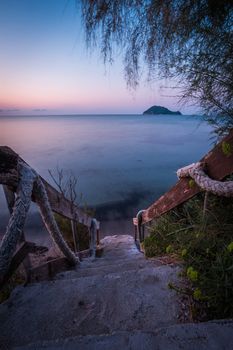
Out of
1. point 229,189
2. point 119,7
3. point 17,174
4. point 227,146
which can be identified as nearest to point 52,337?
point 17,174

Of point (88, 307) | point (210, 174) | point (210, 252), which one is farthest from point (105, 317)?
point (210, 174)

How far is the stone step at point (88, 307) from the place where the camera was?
163cm

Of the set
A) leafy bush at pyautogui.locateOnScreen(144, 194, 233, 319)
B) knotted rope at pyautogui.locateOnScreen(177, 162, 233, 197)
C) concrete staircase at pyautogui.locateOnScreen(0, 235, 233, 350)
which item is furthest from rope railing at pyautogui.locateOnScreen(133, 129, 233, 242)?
concrete staircase at pyautogui.locateOnScreen(0, 235, 233, 350)

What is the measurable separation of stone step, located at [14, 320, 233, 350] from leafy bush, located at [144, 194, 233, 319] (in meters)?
0.38

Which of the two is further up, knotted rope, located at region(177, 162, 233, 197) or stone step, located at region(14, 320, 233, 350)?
knotted rope, located at region(177, 162, 233, 197)

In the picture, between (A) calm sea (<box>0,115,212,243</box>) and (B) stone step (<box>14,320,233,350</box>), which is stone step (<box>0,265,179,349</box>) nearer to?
(B) stone step (<box>14,320,233,350</box>)

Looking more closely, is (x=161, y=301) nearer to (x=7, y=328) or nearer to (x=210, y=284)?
(x=210, y=284)

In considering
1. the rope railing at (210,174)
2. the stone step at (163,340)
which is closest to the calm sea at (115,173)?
the rope railing at (210,174)

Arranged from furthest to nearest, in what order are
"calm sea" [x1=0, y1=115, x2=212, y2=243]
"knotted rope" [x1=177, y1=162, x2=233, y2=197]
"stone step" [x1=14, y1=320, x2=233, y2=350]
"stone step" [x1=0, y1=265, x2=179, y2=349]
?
"calm sea" [x1=0, y1=115, x2=212, y2=243] → "knotted rope" [x1=177, y1=162, x2=233, y2=197] → "stone step" [x1=0, y1=265, x2=179, y2=349] → "stone step" [x1=14, y1=320, x2=233, y2=350]

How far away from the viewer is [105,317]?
5.78ft

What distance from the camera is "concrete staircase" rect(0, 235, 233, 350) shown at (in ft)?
4.00

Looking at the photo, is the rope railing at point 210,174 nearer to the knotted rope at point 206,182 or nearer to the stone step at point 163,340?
the knotted rope at point 206,182

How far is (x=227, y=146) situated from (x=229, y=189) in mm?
345

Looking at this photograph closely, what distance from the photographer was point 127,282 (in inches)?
85.7
